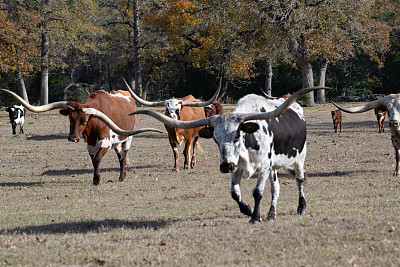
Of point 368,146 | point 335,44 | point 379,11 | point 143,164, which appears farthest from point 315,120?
point 379,11

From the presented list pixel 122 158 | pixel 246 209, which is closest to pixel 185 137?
pixel 122 158

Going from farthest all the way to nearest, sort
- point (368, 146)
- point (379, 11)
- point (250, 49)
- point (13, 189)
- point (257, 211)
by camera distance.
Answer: point (379, 11)
point (250, 49)
point (368, 146)
point (13, 189)
point (257, 211)

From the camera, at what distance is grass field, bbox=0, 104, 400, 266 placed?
6.43m

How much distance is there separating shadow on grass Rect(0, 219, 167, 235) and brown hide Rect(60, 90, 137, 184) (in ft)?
10.6

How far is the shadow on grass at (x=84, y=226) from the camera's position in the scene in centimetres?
820

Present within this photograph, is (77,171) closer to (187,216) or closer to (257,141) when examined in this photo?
(187,216)

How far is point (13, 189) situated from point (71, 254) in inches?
239

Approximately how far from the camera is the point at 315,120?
3105 centimetres

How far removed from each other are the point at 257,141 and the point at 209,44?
119ft

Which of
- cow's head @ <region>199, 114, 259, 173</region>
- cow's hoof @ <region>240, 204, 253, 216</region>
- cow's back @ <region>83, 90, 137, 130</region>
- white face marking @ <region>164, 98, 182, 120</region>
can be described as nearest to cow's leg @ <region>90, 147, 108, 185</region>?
cow's back @ <region>83, 90, 137, 130</region>

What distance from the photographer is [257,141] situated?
7.87 m

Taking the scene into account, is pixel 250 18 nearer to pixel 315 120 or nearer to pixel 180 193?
pixel 315 120

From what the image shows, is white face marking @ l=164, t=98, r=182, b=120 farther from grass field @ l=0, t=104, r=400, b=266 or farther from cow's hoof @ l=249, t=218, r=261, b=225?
cow's hoof @ l=249, t=218, r=261, b=225

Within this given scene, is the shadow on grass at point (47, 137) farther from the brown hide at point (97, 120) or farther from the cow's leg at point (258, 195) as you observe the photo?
the cow's leg at point (258, 195)
